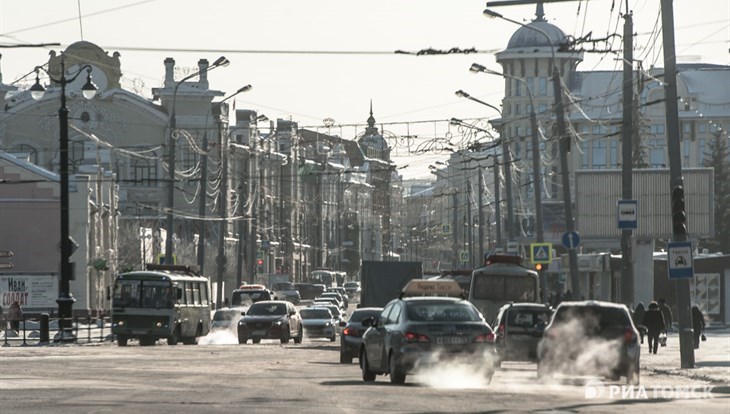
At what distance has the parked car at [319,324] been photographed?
6788cm

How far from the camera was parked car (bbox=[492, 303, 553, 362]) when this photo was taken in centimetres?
3988

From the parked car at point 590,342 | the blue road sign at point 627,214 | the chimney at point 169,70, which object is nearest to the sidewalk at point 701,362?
the parked car at point 590,342

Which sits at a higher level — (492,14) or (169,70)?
(169,70)

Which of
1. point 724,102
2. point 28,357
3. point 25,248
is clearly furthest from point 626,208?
point 724,102

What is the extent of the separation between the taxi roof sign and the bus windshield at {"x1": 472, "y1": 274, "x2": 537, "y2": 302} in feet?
2.89

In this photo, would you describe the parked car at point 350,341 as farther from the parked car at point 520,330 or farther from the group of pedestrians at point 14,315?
the group of pedestrians at point 14,315

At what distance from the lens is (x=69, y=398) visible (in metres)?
24.0

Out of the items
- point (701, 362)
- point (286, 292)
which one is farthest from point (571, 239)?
point (286, 292)

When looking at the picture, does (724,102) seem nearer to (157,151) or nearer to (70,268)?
(157,151)

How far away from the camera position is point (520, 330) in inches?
1583

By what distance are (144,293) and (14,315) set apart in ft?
23.7

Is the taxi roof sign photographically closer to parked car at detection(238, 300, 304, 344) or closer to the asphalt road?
parked car at detection(238, 300, 304, 344)

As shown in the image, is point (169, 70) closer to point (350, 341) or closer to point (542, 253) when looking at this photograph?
point (542, 253)

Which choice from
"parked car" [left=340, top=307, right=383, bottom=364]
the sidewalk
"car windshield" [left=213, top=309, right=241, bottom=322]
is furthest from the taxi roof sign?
"parked car" [left=340, top=307, right=383, bottom=364]
